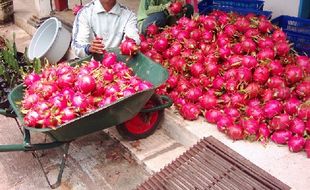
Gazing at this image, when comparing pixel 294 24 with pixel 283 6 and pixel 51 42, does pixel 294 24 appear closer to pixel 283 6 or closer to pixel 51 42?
pixel 283 6

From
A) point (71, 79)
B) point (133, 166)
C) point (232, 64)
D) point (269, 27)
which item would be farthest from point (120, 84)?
point (269, 27)

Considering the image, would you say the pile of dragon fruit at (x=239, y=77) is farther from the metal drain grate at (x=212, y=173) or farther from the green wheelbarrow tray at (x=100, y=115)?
the green wheelbarrow tray at (x=100, y=115)

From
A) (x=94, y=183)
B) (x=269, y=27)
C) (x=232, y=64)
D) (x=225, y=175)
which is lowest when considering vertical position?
(x=94, y=183)

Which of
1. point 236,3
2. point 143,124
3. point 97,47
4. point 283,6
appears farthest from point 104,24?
point 283,6

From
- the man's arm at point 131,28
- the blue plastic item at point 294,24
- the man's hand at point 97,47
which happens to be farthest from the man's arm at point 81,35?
A: the blue plastic item at point 294,24

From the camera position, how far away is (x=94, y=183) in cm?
325

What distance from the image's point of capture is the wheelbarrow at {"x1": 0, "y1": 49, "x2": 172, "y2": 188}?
8.79 ft

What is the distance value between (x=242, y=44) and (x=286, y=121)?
972mm

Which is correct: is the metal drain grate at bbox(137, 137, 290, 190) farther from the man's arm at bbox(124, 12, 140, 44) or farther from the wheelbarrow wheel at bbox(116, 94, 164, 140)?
the man's arm at bbox(124, 12, 140, 44)

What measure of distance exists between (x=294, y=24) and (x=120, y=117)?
227 cm

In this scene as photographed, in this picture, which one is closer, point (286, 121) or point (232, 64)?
point (286, 121)

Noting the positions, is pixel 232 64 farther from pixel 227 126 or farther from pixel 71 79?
pixel 71 79

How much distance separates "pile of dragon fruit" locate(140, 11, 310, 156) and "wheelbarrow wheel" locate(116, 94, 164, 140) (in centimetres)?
25

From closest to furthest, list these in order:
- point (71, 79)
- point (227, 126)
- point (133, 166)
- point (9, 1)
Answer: point (71, 79) → point (227, 126) → point (133, 166) → point (9, 1)
